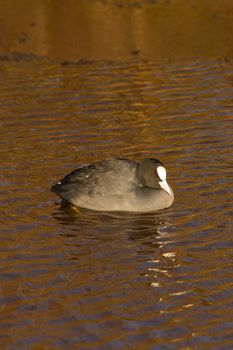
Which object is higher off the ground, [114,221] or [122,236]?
[114,221]

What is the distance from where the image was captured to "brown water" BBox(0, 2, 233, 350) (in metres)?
8.28

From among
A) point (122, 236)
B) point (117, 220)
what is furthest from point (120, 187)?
point (122, 236)

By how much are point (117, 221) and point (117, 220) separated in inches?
A: 1.6

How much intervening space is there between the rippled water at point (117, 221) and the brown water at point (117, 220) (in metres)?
0.02

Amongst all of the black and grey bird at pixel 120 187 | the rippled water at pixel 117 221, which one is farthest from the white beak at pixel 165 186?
the rippled water at pixel 117 221

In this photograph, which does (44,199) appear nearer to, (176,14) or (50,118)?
(50,118)

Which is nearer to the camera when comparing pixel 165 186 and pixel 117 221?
pixel 117 221

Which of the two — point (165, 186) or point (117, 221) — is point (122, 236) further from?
point (165, 186)

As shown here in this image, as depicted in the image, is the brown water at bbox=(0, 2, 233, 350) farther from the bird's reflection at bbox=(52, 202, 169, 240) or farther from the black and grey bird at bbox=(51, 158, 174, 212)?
the black and grey bird at bbox=(51, 158, 174, 212)

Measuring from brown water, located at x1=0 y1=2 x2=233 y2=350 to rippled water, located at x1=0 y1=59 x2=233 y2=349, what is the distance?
0.02 meters

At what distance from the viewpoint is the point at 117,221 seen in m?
11.2

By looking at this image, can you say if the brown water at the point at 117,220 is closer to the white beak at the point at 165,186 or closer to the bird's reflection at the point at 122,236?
the bird's reflection at the point at 122,236

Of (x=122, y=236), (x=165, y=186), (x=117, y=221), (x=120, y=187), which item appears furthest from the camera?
(x=120, y=187)

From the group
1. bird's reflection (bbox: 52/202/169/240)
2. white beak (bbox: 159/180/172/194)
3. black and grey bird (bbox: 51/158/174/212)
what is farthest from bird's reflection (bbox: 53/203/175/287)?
white beak (bbox: 159/180/172/194)
